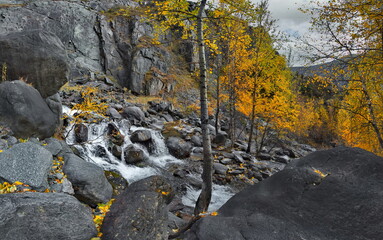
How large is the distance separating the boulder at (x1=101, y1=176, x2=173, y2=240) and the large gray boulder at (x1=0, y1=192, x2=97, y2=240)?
320 mm

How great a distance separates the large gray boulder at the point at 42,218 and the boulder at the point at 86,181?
8.36 ft

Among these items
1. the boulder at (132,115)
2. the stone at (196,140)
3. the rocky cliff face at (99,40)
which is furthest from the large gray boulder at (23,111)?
the rocky cliff face at (99,40)

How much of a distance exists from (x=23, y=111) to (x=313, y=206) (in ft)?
26.4

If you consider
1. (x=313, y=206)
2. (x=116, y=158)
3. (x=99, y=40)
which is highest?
(x=99, y=40)

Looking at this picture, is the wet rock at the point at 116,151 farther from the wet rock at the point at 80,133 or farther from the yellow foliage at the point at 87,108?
the yellow foliage at the point at 87,108

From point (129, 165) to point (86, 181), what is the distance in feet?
15.3

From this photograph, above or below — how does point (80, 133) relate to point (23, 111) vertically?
below

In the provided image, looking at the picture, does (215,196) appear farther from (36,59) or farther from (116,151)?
(36,59)

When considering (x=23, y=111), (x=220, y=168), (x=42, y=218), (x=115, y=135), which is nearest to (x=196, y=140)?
(x=220, y=168)

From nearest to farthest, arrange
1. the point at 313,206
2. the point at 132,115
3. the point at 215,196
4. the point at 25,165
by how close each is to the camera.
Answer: the point at 313,206, the point at 25,165, the point at 215,196, the point at 132,115

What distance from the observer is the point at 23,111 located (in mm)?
6309

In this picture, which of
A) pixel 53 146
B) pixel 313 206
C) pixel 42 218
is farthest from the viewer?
pixel 53 146

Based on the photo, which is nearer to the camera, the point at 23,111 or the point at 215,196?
the point at 23,111

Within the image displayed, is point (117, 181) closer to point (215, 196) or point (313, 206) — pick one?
point (215, 196)
